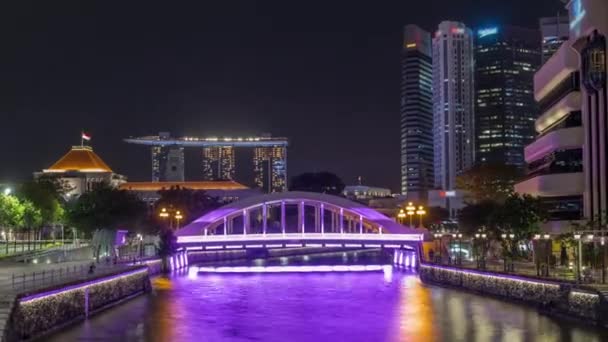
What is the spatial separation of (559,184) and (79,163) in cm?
10141

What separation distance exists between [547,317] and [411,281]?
28.8 m

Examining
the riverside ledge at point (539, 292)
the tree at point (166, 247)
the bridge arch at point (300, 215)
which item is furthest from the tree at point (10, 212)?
the riverside ledge at point (539, 292)

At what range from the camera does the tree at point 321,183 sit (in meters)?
178

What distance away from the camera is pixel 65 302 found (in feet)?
131

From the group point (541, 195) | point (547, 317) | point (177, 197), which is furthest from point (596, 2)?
point (177, 197)

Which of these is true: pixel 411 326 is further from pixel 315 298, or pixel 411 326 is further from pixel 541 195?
pixel 541 195

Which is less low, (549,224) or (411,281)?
(549,224)

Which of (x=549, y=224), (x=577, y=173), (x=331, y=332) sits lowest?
(x=331, y=332)

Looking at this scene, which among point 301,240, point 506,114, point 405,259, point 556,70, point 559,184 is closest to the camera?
point 559,184

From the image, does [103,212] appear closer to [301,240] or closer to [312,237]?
[301,240]

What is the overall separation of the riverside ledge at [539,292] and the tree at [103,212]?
31.5 metres

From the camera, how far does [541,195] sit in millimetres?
67125

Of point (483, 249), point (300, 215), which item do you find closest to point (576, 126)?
point (483, 249)

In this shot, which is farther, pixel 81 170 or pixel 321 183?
pixel 321 183
